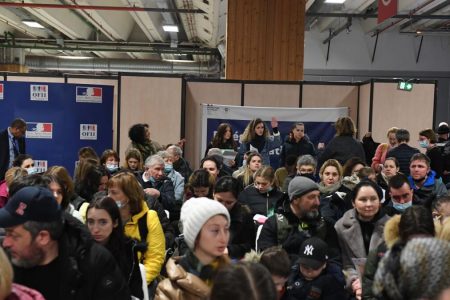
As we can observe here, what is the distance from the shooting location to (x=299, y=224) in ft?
12.3

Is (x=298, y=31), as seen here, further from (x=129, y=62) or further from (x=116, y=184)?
(x=129, y=62)

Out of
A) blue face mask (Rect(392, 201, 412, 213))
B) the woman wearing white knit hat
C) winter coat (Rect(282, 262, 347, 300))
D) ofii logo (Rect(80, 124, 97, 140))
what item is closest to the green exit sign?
ofii logo (Rect(80, 124, 97, 140))

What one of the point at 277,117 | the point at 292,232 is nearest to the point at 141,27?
the point at 277,117

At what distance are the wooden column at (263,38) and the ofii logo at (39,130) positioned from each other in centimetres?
331

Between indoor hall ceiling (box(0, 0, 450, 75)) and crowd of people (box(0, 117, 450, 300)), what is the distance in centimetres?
701

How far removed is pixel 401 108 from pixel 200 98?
11.6ft

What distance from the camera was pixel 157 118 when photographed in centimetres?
993

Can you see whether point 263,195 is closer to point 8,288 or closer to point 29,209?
point 29,209

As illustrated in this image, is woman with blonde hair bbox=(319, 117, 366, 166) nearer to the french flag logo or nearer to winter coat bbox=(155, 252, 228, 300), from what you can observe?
winter coat bbox=(155, 252, 228, 300)

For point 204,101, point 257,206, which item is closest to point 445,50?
Answer: point 204,101

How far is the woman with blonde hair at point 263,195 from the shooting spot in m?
5.02

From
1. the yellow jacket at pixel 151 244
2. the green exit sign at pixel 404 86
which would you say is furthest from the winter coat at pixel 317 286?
the green exit sign at pixel 404 86

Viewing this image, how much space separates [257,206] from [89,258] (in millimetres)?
2861

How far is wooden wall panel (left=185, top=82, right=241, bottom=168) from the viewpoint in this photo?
393 inches
